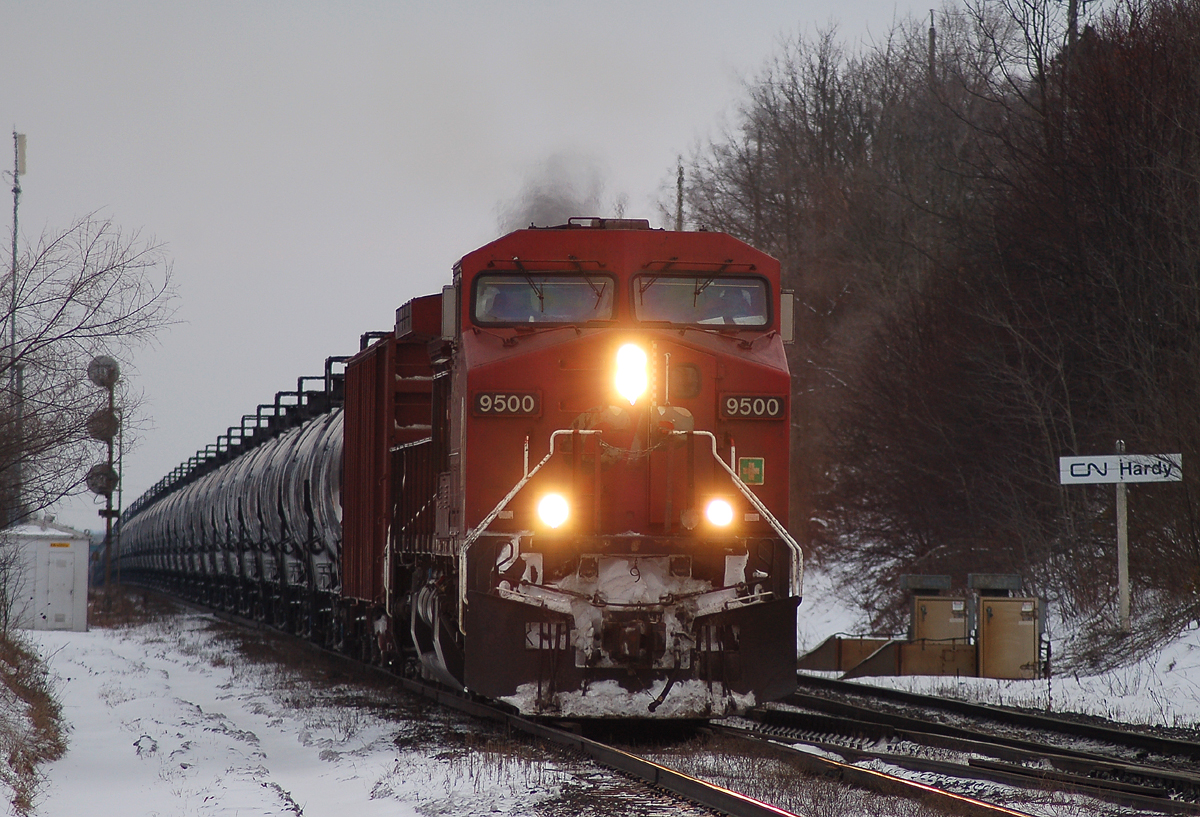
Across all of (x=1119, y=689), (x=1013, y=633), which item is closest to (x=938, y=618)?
(x=1013, y=633)

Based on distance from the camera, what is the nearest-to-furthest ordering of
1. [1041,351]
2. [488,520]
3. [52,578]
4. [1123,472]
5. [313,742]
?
[488,520] < [313,742] < [1123,472] < [1041,351] < [52,578]

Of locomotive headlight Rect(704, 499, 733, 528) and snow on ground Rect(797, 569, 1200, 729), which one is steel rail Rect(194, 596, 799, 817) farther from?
snow on ground Rect(797, 569, 1200, 729)

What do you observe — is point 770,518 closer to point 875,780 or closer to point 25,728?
point 875,780

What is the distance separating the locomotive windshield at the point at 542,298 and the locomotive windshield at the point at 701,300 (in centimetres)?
28

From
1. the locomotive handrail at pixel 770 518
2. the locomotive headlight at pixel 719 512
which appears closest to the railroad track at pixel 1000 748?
the locomotive handrail at pixel 770 518

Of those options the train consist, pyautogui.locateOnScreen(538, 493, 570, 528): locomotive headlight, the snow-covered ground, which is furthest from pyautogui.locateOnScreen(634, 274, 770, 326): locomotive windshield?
the snow-covered ground

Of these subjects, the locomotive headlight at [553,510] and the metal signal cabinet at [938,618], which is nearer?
the locomotive headlight at [553,510]

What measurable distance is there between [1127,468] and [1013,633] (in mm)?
2272

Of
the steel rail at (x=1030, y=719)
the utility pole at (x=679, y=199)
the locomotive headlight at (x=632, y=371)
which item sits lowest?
the steel rail at (x=1030, y=719)

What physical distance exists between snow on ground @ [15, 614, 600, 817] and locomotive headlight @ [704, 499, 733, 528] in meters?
2.00

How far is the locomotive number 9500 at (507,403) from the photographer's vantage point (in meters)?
9.70

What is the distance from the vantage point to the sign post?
14922 millimetres

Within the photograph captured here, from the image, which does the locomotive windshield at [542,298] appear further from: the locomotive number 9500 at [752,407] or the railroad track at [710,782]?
the railroad track at [710,782]

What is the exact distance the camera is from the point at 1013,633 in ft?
50.4
